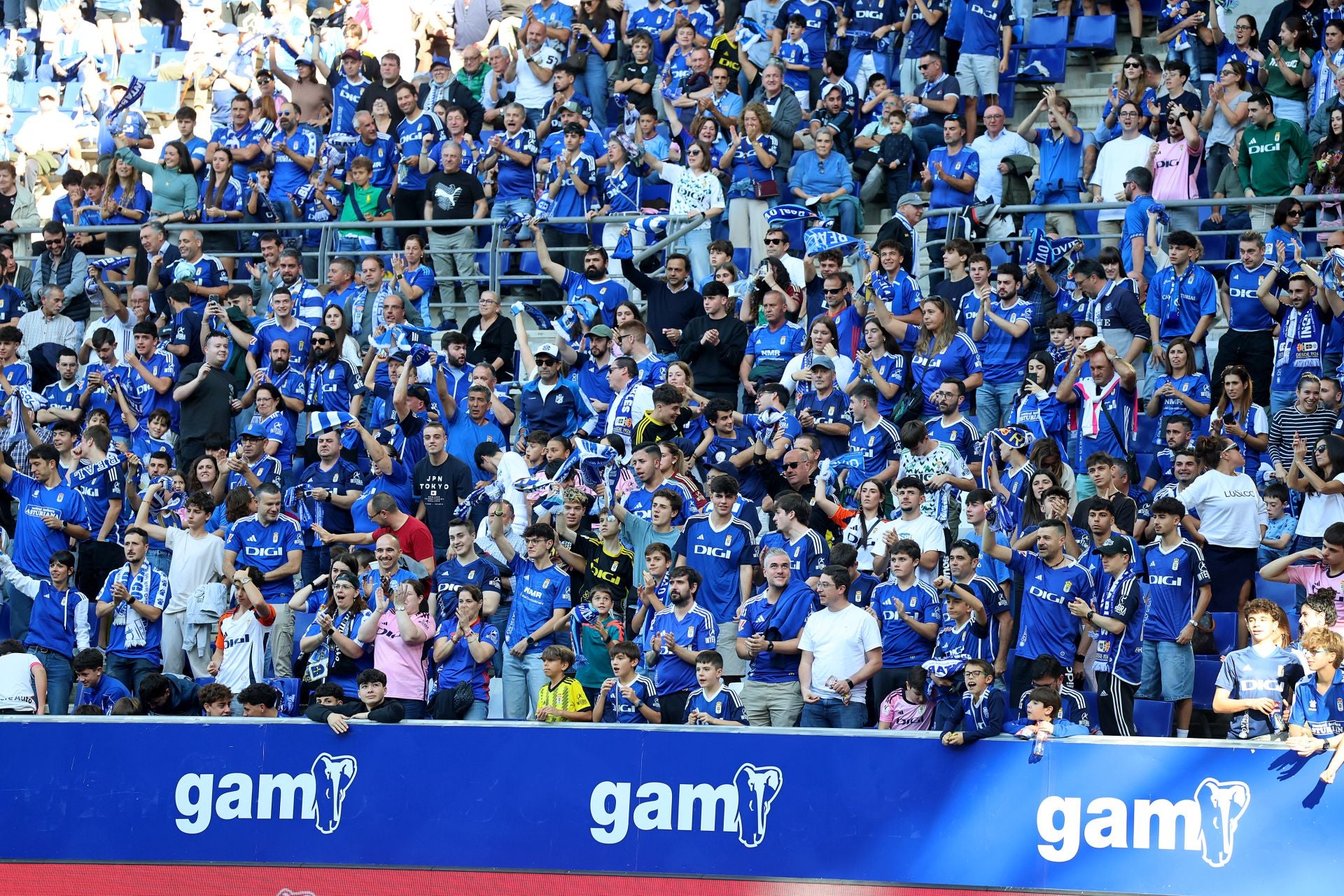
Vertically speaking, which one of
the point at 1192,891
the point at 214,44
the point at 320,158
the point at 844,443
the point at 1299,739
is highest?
the point at 214,44

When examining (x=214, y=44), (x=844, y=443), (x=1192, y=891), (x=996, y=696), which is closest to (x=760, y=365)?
(x=844, y=443)

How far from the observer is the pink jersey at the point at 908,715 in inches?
476

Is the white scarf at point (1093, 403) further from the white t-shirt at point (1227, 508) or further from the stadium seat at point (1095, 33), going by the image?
the stadium seat at point (1095, 33)

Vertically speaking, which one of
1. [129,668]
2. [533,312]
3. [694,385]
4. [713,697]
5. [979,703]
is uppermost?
[533,312]

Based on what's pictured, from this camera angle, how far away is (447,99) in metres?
20.2

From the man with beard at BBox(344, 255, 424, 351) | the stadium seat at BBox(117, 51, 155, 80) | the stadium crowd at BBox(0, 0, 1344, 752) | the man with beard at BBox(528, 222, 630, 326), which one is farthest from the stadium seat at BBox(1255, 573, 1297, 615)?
the stadium seat at BBox(117, 51, 155, 80)

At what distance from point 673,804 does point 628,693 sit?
1054 mm

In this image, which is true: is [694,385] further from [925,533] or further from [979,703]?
[979,703]

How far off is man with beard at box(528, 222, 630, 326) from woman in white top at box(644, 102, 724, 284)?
808mm

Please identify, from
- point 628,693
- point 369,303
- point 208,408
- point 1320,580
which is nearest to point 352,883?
point 628,693

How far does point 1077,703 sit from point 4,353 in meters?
10.5

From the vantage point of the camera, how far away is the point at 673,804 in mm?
11336

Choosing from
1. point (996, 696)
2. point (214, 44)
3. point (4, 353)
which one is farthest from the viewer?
point (214, 44)

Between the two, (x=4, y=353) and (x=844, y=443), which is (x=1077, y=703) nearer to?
(x=844, y=443)
